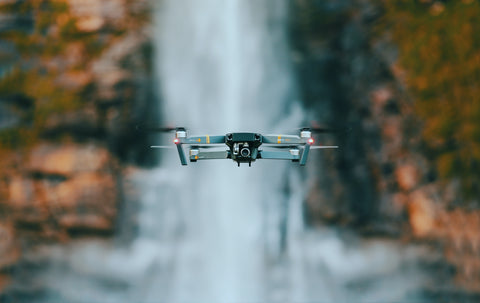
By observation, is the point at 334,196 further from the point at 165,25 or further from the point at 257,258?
the point at 165,25

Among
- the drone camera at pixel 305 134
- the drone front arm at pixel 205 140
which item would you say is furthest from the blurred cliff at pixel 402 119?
the drone front arm at pixel 205 140

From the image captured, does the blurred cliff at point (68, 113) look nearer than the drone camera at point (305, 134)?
No

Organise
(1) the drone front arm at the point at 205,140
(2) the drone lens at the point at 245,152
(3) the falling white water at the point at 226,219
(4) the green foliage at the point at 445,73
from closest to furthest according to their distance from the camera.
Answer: (2) the drone lens at the point at 245,152 → (1) the drone front arm at the point at 205,140 → (3) the falling white water at the point at 226,219 → (4) the green foliage at the point at 445,73

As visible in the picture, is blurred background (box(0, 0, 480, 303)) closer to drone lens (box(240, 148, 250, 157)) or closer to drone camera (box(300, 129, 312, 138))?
drone camera (box(300, 129, 312, 138))

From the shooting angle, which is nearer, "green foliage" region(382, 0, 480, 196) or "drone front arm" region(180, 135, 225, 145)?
"drone front arm" region(180, 135, 225, 145)

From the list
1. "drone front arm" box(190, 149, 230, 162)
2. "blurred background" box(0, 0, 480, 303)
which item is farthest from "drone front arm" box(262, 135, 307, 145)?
"blurred background" box(0, 0, 480, 303)

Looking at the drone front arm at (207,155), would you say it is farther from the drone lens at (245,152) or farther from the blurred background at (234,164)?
the blurred background at (234,164)
